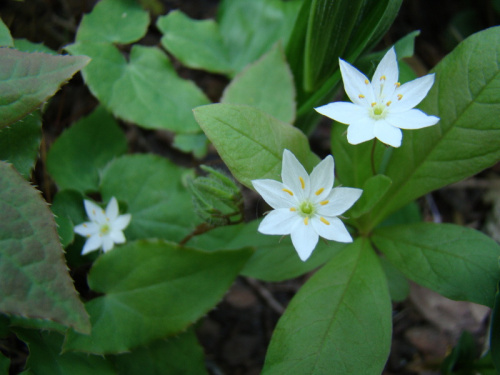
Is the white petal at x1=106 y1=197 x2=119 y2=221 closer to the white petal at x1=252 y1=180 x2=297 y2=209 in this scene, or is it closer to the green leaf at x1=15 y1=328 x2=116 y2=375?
Answer: the green leaf at x1=15 y1=328 x2=116 y2=375

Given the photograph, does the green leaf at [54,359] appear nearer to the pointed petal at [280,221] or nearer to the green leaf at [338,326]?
the green leaf at [338,326]

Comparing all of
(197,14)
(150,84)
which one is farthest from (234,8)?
(150,84)

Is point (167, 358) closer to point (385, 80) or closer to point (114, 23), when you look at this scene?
point (385, 80)

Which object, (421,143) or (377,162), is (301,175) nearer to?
(377,162)

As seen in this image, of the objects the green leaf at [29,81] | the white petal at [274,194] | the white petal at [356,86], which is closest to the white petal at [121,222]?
the green leaf at [29,81]

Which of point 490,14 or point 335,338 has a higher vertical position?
point 490,14

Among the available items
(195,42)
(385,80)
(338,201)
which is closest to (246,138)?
(338,201)
